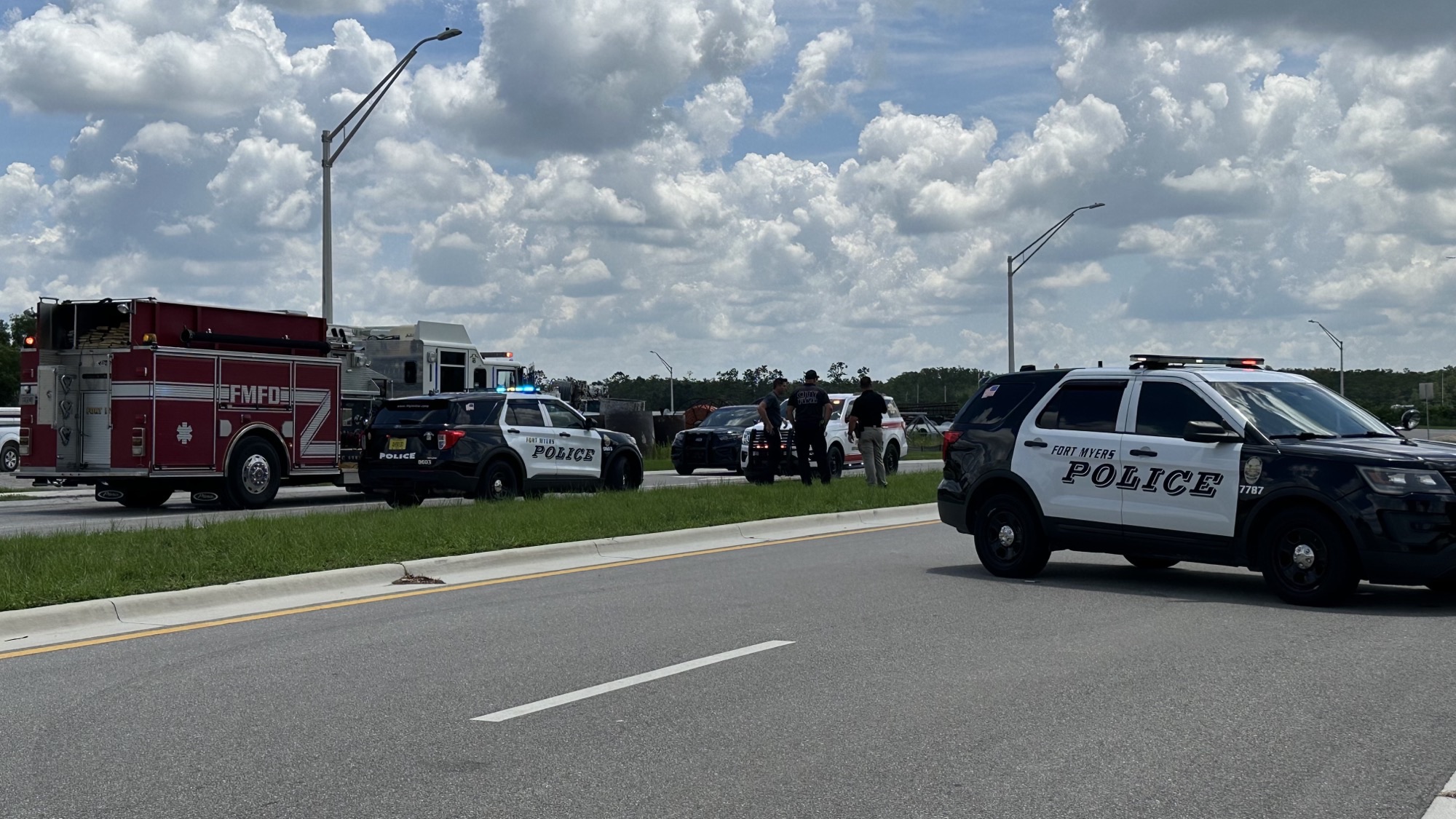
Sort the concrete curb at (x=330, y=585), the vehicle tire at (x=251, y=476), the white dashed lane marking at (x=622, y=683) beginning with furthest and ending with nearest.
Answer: the vehicle tire at (x=251, y=476) → the concrete curb at (x=330, y=585) → the white dashed lane marking at (x=622, y=683)

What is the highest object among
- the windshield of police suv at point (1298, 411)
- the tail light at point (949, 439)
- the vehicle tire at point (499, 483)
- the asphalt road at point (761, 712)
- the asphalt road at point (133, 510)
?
the windshield of police suv at point (1298, 411)

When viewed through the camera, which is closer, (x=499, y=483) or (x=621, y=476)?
(x=499, y=483)

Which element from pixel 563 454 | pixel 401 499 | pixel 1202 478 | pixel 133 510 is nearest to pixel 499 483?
pixel 563 454

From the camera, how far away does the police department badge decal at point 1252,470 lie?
10386mm

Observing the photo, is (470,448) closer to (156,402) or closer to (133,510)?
(156,402)

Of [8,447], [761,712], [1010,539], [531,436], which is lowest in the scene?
[761,712]

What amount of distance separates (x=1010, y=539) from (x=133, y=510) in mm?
15080

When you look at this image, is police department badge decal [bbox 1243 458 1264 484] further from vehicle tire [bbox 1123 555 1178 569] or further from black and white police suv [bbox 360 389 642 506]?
black and white police suv [bbox 360 389 642 506]

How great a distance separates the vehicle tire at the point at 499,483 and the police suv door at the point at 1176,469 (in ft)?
32.8

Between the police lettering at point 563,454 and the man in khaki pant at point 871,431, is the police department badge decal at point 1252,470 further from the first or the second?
the police lettering at point 563,454

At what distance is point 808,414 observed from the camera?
21.7 meters

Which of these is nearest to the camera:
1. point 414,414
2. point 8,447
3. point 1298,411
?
point 1298,411

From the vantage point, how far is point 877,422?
22312 mm

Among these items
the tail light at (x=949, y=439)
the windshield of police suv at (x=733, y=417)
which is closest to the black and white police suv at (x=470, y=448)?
the tail light at (x=949, y=439)
